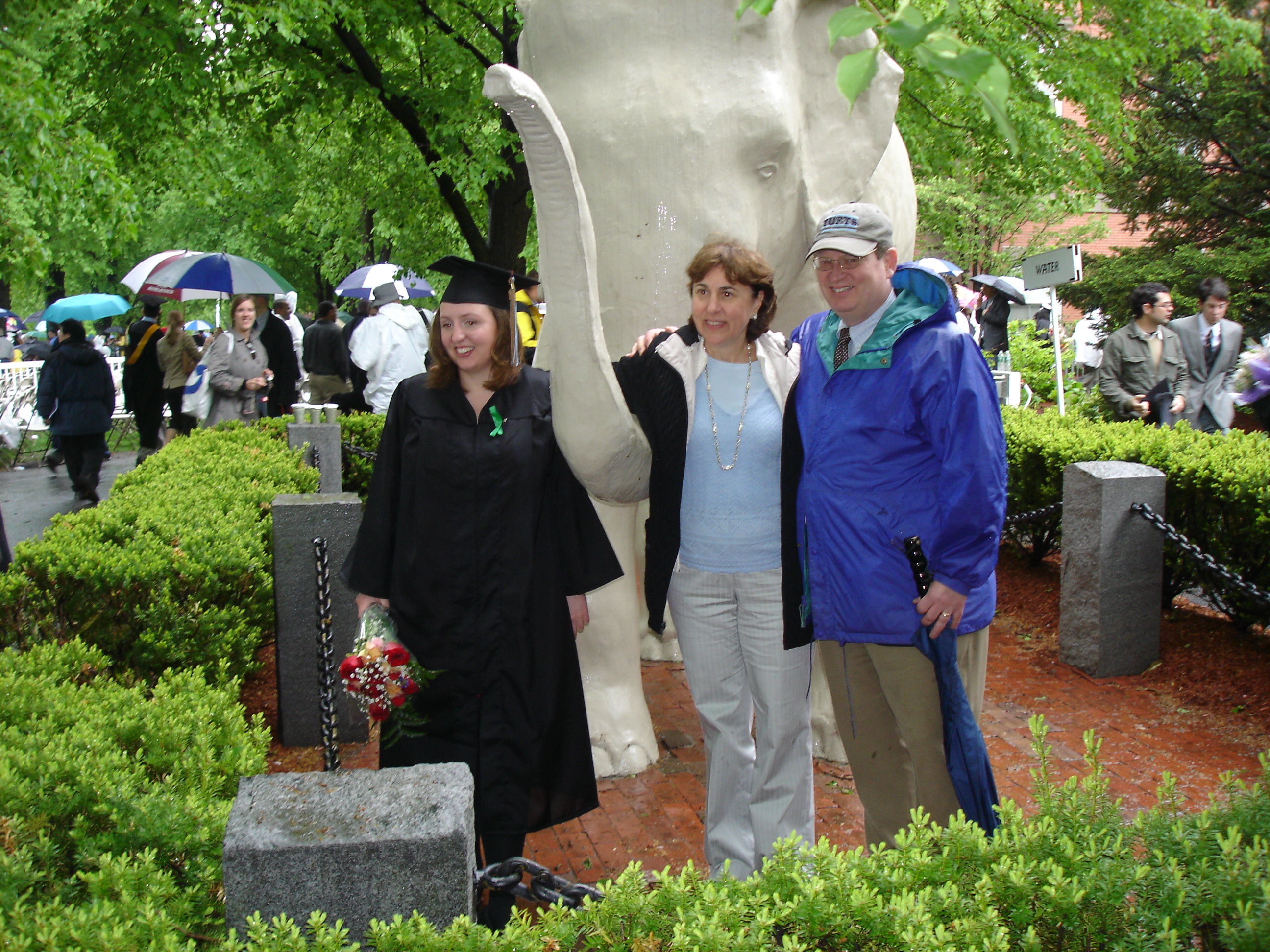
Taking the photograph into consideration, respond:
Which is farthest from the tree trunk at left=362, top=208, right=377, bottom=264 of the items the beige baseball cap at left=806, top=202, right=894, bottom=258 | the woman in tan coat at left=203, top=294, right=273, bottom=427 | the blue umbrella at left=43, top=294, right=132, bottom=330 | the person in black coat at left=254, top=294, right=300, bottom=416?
the beige baseball cap at left=806, top=202, right=894, bottom=258

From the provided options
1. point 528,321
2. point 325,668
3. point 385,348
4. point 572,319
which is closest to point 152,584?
point 325,668

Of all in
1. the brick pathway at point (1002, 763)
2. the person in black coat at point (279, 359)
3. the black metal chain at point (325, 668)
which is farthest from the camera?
the person in black coat at point (279, 359)

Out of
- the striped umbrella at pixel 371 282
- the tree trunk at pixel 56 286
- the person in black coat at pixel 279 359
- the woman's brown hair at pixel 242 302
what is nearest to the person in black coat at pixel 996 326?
the striped umbrella at pixel 371 282

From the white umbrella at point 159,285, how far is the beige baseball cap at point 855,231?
1171 cm

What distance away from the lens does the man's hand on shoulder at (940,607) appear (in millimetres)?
2764

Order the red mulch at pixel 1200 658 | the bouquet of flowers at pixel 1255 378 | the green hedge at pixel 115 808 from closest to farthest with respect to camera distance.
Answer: the green hedge at pixel 115 808
the bouquet of flowers at pixel 1255 378
the red mulch at pixel 1200 658

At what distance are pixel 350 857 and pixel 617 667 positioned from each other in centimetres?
210

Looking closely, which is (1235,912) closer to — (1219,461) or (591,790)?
(591,790)

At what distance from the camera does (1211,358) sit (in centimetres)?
925

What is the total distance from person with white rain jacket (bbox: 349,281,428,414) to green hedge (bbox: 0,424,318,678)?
6.69 metres

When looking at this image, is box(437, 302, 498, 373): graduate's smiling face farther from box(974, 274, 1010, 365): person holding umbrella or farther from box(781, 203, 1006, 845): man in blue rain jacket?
box(974, 274, 1010, 365): person holding umbrella

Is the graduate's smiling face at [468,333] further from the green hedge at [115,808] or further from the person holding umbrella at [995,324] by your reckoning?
the person holding umbrella at [995,324]

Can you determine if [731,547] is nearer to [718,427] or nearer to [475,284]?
[718,427]

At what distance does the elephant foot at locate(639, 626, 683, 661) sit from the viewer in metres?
5.59
